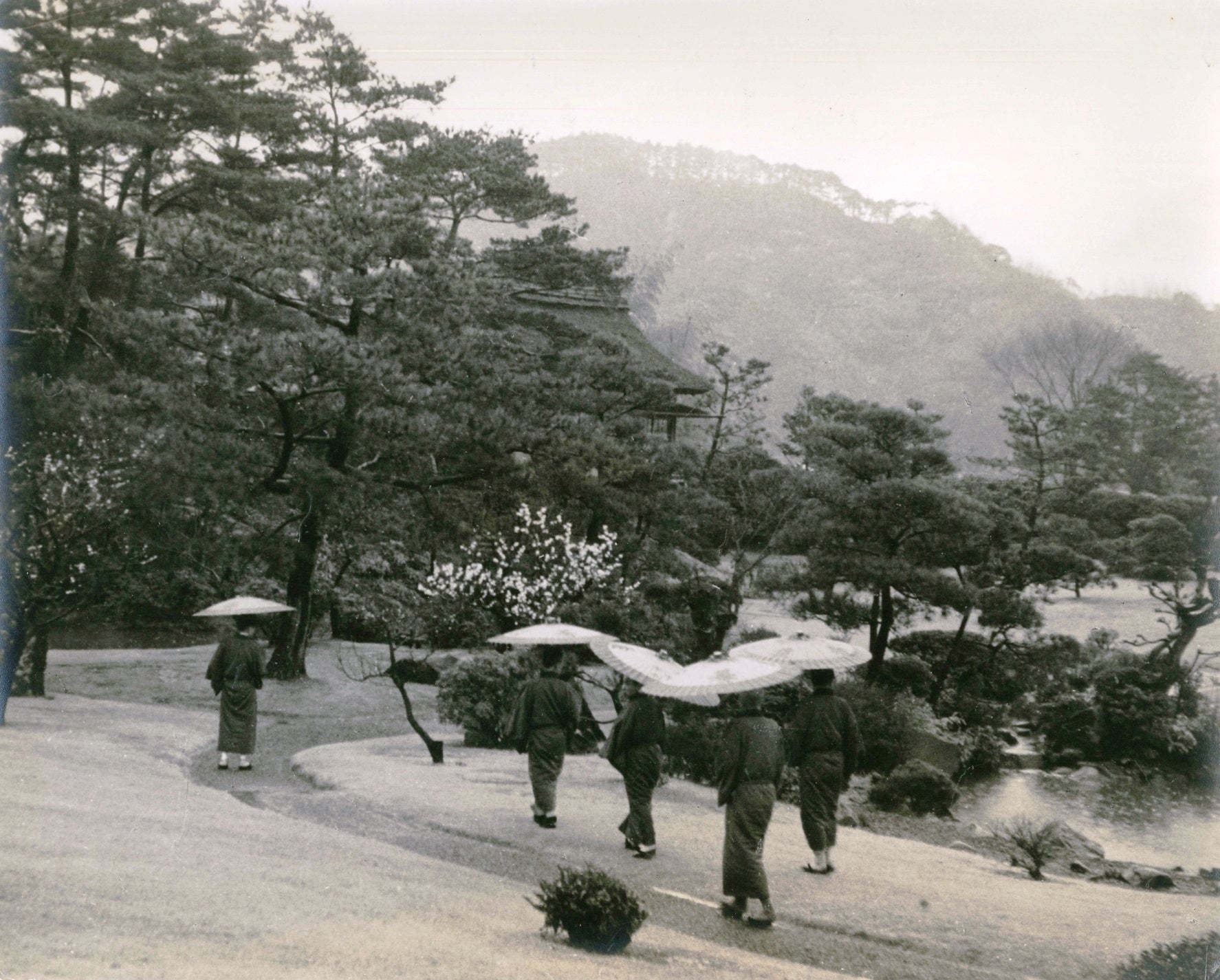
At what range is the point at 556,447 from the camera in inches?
655

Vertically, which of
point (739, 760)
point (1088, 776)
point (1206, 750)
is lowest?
point (1088, 776)

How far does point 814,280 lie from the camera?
77.4 metres

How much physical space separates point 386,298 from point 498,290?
6468 mm

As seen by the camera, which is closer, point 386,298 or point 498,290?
point 386,298

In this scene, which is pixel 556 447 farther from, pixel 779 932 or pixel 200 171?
pixel 779 932

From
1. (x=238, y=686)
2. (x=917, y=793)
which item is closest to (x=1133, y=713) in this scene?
(x=917, y=793)

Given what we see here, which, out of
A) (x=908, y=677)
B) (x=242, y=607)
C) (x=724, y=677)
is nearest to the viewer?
(x=724, y=677)

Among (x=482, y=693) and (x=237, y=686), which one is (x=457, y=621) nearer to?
(x=482, y=693)

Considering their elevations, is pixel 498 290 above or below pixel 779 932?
above

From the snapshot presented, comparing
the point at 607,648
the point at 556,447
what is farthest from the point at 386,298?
the point at 607,648

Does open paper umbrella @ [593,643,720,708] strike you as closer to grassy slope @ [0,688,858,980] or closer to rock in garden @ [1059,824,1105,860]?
grassy slope @ [0,688,858,980]

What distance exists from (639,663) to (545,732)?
147 centimetres

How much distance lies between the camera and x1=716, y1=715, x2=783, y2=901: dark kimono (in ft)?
20.9

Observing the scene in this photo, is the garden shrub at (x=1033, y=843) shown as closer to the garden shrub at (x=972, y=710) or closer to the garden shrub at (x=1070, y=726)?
the garden shrub at (x=1070, y=726)
